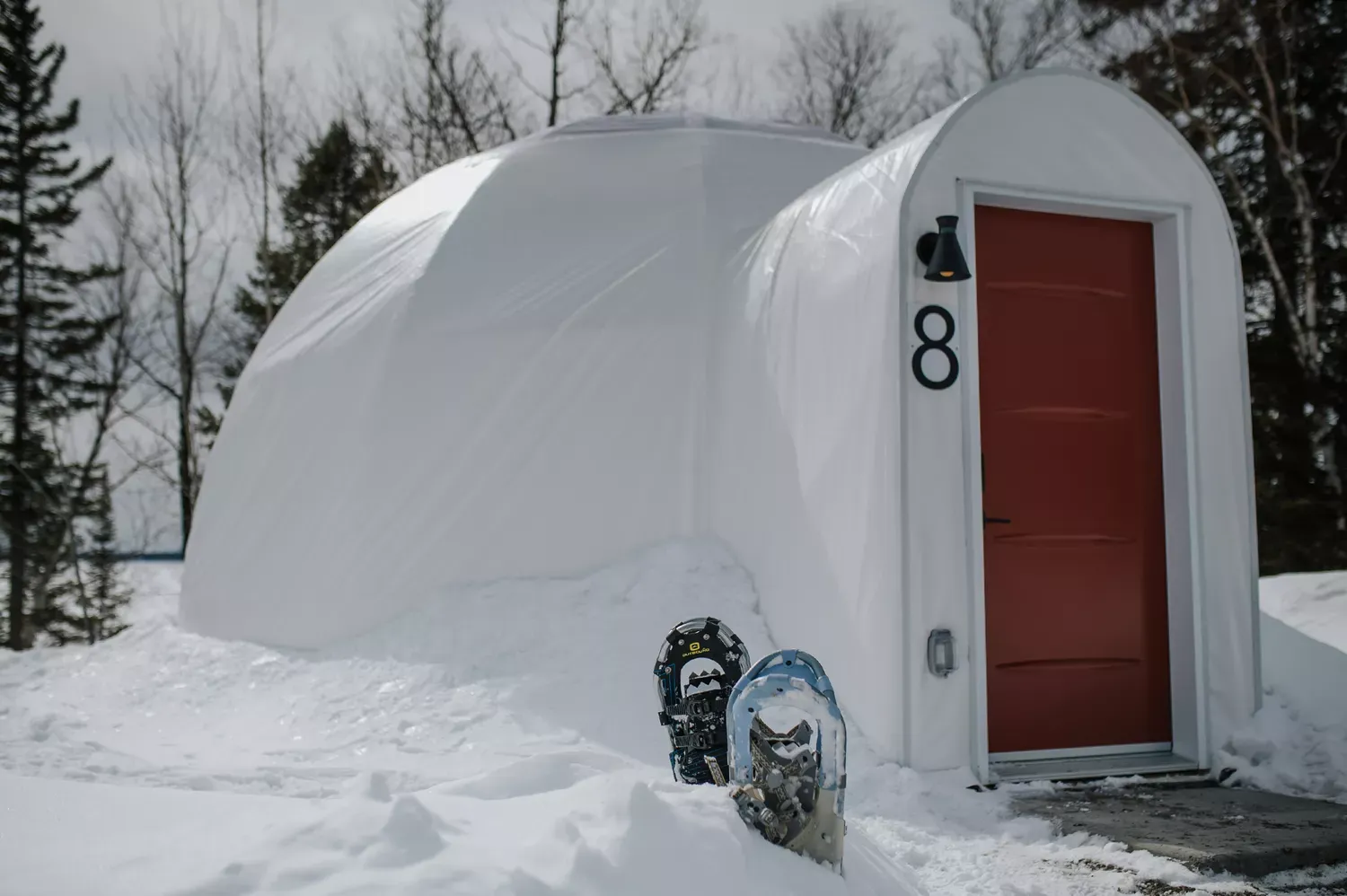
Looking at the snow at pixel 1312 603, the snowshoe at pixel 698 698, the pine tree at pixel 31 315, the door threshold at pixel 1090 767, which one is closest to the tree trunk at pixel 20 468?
the pine tree at pixel 31 315

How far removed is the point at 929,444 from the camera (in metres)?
3.88

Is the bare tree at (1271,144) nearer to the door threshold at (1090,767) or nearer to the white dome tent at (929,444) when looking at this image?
the white dome tent at (929,444)

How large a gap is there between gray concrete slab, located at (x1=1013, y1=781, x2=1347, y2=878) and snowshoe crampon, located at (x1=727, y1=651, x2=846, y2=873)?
133 centimetres

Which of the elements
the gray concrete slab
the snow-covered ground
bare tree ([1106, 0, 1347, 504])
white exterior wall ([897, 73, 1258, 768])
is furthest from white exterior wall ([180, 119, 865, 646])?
bare tree ([1106, 0, 1347, 504])

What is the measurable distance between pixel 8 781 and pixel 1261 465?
12524 mm

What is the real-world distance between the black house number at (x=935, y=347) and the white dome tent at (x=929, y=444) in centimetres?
1

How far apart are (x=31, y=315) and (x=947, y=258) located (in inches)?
740

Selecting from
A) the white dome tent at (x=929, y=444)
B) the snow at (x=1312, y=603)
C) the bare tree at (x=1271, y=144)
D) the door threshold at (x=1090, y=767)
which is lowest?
the door threshold at (x=1090, y=767)

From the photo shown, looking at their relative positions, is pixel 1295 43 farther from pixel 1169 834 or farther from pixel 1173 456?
pixel 1169 834

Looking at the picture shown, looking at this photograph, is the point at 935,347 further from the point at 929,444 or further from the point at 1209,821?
the point at 1209,821

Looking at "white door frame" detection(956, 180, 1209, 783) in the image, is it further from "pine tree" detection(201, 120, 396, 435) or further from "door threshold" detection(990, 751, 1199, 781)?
"pine tree" detection(201, 120, 396, 435)

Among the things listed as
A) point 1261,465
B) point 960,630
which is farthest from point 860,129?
point 960,630

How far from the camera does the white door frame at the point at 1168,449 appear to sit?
389 centimetres

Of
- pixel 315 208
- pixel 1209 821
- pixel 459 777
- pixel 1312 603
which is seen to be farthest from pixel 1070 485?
pixel 315 208
